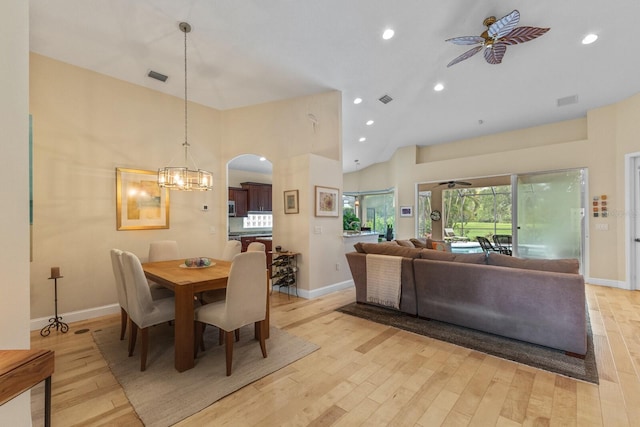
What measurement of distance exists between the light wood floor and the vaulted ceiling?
3466mm

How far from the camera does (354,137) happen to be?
22.8 ft

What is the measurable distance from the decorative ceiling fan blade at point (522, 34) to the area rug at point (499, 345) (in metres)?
3.17

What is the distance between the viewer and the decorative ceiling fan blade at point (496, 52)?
3.28m

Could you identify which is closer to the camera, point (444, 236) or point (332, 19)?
point (332, 19)

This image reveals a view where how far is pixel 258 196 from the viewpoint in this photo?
8039mm

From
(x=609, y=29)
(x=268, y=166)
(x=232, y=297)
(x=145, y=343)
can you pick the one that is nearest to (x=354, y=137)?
(x=268, y=166)

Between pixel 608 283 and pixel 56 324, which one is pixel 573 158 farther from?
pixel 56 324

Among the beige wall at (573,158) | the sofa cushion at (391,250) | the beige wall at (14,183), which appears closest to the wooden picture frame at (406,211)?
the beige wall at (573,158)

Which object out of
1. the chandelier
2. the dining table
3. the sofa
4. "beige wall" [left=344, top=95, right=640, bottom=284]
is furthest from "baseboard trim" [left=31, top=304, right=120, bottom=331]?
"beige wall" [left=344, top=95, right=640, bottom=284]

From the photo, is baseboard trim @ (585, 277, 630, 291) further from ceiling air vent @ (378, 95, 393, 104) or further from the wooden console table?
the wooden console table

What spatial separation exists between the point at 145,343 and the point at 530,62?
593 centimetres

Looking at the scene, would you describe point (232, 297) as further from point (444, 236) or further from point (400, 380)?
point (444, 236)

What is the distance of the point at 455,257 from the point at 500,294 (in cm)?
58

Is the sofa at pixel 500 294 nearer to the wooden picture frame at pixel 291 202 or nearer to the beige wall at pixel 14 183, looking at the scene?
the wooden picture frame at pixel 291 202
